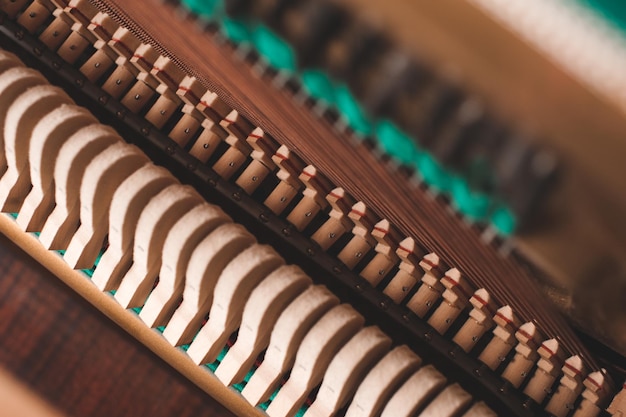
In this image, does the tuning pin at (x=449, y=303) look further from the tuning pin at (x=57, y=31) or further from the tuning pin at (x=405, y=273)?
the tuning pin at (x=57, y=31)

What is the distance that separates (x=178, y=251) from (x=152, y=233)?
0.29 feet

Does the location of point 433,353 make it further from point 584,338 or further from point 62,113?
point 62,113

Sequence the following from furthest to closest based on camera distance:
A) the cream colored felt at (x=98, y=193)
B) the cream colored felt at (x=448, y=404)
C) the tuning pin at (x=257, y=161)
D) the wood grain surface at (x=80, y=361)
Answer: the tuning pin at (x=257, y=161) < the wood grain surface at (x=80, y=361) < the cream colored felt at (x=98, y=193) < the cream colored felt at (x=448, y=404)

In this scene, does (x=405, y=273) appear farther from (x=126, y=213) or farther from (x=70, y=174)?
(x=70, y=174)

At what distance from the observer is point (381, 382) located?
4.76 ft

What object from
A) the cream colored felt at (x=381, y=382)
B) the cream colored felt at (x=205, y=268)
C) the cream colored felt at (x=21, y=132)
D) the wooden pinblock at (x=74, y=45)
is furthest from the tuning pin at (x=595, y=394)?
the wooden pinblock at (x=74, y=45)

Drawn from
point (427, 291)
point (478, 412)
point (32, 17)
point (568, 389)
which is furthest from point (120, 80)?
point (568, 389)

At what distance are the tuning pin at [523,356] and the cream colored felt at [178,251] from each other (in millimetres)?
818

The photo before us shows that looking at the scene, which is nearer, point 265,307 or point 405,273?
point 265,307

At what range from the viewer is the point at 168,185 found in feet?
5.43

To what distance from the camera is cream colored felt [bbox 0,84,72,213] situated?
1716 mm

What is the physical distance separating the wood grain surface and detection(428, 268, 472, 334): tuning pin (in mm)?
619

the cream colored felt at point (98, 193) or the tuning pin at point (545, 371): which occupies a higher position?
the tuning pin at point (545, 371)

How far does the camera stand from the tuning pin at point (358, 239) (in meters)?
1.78
